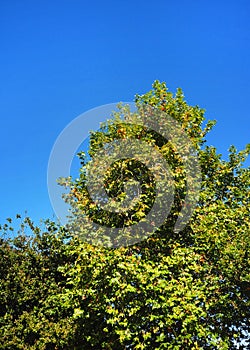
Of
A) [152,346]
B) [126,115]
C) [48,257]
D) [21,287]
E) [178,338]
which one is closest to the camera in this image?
[178,338]

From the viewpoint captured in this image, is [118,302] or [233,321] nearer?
[118,302]

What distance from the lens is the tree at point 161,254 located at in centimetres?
1141

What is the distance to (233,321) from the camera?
45.9 feet

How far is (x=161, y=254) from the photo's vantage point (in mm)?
13383

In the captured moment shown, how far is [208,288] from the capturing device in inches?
514

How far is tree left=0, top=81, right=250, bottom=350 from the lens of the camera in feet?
37.4

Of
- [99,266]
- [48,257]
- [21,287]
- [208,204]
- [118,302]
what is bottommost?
[118,302]

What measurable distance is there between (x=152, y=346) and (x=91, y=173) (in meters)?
6.65

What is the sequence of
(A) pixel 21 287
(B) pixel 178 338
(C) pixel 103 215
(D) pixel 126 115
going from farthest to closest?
1. (A) pixel 21 287
2. (D) pixel 126 115
3. (C) pixel 103 215
4. (B) pixel 178 338

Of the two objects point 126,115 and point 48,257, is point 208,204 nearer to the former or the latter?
point 126,115

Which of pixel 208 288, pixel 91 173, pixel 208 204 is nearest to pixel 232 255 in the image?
pixel 208 288

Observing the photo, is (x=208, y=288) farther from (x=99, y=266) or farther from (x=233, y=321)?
(x=99, y=266)

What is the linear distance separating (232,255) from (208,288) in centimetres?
158

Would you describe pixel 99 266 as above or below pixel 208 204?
below
